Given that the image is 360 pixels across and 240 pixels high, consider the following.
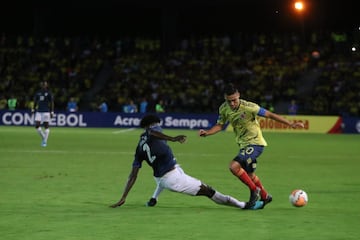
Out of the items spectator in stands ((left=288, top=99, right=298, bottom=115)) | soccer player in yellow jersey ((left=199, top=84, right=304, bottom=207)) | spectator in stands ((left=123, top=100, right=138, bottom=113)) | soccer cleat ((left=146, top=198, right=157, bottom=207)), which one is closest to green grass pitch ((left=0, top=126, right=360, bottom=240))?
soccer cleat ((left=146, top=198, right=157, bottom=207))

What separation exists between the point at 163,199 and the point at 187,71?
3378 cm

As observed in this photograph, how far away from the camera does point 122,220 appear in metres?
9.96

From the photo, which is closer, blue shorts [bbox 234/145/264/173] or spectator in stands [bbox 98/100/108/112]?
blue shorts [bbox 234/145/264/173]

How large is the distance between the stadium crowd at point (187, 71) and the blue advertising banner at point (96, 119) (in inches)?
53.9

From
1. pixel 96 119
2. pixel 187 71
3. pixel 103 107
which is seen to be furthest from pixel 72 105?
pixel 187 71

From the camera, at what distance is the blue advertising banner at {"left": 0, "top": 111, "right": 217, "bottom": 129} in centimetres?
3981

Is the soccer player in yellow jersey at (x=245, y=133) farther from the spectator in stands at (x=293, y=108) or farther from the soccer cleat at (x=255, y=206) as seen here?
the spectator in stands at (x=293, y=108)

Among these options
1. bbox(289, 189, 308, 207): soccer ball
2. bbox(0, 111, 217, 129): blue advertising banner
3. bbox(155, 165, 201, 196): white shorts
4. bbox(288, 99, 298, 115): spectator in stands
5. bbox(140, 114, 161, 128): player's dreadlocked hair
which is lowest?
Result: bbox(0, 111, 217, 129): blue advertising banner

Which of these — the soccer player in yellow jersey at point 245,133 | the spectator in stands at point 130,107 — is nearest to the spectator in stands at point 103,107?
the spectator in stands at point 130,107

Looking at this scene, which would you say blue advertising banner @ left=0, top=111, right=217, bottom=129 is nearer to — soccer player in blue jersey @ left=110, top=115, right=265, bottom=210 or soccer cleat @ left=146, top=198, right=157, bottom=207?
soccer cleat @ left=146, top=198, right=157, bottom=207

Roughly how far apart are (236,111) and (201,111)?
30.0 m

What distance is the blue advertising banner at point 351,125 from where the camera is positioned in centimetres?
3778

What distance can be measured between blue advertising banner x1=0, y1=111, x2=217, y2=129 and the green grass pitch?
1595cm

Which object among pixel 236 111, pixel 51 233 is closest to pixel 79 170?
pixel 236 111
